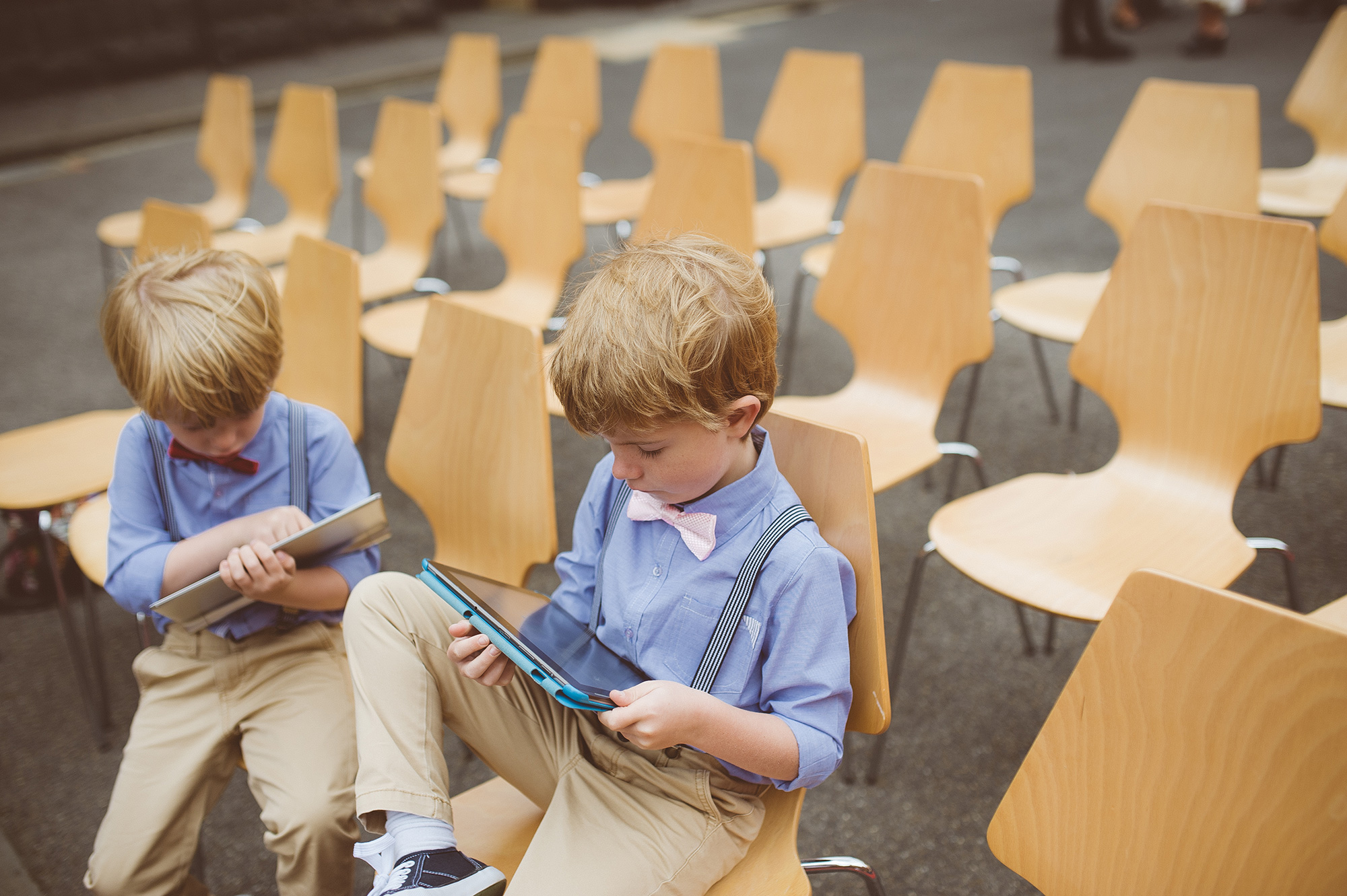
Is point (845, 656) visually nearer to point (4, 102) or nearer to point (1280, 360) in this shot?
point (1280, 360)

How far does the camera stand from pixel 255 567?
4.20 feet

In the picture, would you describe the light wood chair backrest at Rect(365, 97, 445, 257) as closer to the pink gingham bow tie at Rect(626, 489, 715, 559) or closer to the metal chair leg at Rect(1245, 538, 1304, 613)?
the pink gingham bow tie at Rect(626, 489, 715, 559)

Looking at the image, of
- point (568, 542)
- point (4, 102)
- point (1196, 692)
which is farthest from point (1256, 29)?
point (4, 102)

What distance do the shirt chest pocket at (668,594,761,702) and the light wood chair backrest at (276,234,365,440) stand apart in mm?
1207

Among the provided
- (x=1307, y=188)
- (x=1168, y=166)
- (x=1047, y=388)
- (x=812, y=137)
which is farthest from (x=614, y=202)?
(x=1307, y=188)

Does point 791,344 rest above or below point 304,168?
below

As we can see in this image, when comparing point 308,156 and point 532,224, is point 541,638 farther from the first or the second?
point 308,156

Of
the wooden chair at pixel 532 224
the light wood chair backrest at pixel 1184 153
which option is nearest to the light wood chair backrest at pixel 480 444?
the wooden chair at pixel 532 224

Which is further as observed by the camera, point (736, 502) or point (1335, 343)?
point (1335, 343)

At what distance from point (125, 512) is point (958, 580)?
190 cm

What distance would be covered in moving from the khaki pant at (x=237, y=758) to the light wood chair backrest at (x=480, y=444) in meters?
0.31

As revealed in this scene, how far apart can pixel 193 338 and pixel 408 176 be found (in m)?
2.30

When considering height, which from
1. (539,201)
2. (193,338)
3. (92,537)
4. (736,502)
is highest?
(193,338)

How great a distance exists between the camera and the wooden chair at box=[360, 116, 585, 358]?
2965 millimetres
